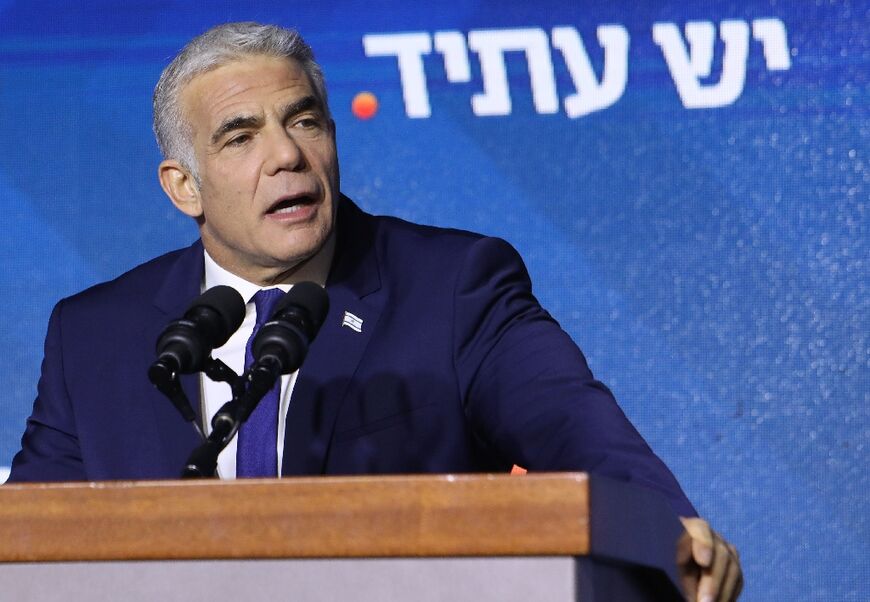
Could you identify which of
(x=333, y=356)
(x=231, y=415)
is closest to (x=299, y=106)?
(x=333, y=356)

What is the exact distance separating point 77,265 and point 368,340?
102cm

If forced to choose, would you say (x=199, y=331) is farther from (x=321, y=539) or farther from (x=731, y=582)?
(x=731, y=582)

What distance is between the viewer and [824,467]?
2.55 metres

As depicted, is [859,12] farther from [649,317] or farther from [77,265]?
[77,265]

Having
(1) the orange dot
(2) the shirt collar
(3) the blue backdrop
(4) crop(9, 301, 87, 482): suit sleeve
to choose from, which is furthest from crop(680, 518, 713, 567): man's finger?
(1) the orange dot

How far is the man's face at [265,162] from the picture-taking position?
205 cm

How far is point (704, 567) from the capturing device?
1.33 m

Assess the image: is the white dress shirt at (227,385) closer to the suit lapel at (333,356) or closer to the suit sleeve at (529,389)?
the suit lapel at (333,356)

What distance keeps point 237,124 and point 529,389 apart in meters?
0.61

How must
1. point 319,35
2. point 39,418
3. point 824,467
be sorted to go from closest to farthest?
point 39,418 < point 824,467 < point 319,35

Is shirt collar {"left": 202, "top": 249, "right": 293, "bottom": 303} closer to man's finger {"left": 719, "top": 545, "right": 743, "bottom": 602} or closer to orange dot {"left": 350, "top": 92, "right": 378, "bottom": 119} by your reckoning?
orange dot {"left": 350, "top": 92, "right": 378, "bottom": 119}

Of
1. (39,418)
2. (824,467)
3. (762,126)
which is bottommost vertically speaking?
(824,467)

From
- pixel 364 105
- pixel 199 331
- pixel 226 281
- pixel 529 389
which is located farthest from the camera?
pixel 364 105

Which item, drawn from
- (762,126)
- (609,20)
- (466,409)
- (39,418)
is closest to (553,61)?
(609,20)
